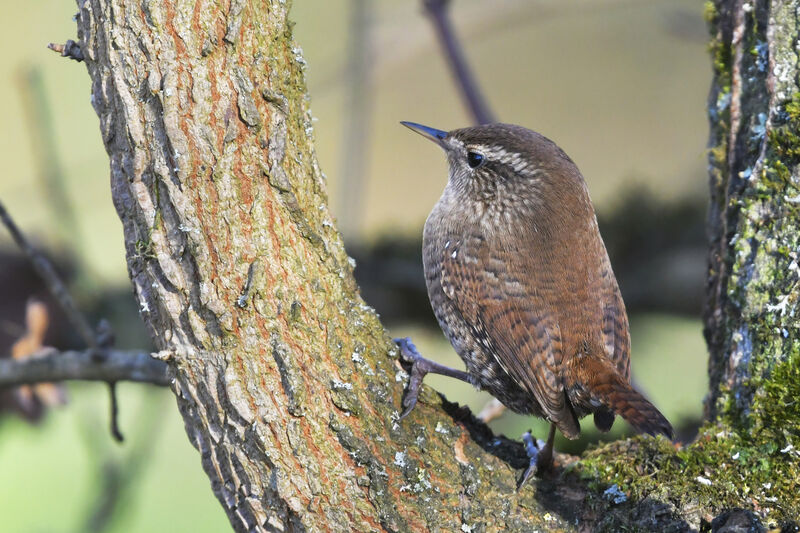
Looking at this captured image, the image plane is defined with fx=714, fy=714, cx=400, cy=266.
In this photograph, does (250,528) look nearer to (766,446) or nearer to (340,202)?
(766,446)

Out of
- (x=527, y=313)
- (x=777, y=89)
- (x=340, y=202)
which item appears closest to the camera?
(x=777, y=89)

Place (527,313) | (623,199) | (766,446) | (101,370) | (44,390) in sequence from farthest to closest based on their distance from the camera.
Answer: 1. (623,199)
2. (44,390)
3. (101,370)
4. (527,313)
5. (766,446)

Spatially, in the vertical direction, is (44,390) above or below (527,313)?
below

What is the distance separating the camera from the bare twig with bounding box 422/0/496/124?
2.76 m

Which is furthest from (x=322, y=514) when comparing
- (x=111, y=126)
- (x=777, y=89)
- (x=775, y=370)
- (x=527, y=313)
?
(x=777, y=89)

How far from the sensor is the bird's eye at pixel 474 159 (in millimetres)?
2389

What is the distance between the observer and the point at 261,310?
1545 mm

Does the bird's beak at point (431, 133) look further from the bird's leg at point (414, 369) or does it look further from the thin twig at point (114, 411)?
the thin twig at point (114, 411)

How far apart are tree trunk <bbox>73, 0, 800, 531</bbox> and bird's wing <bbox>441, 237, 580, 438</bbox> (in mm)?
280

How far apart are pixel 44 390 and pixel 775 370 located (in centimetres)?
276

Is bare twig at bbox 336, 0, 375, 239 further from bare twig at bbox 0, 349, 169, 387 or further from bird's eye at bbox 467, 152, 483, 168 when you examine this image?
bare twig at bbox 0, 349, 169, 387

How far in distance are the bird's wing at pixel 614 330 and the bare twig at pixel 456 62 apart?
97 centimetres

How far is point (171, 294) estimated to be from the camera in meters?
1.55

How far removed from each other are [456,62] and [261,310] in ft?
5.18
